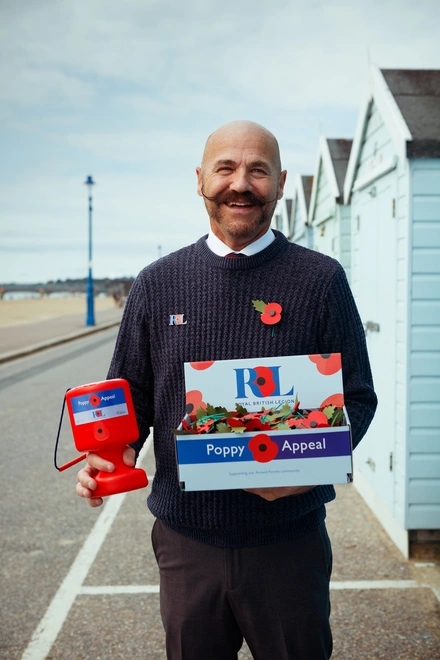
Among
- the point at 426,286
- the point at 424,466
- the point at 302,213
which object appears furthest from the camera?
the point at 302,213

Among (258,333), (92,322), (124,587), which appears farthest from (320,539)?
(92,322)

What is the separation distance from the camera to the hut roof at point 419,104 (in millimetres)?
3953

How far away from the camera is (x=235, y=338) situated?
1901mm

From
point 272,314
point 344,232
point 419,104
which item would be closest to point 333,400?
point 272,314

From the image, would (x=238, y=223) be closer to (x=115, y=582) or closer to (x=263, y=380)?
(x=263, y=380)

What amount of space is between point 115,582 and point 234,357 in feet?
8.57

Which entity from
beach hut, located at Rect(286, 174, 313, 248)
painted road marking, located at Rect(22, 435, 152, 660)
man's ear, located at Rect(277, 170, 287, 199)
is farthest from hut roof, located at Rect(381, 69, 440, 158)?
beach hut, located at Rect(286, 174, 313, 248)

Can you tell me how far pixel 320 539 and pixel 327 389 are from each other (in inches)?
21.7

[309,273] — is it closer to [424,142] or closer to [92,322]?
[424,142]

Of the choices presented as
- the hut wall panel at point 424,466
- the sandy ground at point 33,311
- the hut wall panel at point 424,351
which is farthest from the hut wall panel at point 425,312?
the sandy ground at point 33,311

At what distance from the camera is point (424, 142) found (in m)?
3.95

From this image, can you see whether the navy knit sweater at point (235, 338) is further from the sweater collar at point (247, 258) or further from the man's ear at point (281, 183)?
the man's ear at point (281, 183)

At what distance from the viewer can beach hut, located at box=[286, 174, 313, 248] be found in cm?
1055

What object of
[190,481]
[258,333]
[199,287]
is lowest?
[190,481]
